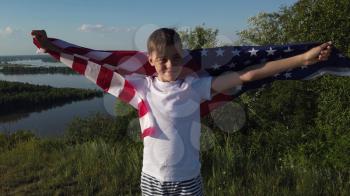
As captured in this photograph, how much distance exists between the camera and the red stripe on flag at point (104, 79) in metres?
3.40

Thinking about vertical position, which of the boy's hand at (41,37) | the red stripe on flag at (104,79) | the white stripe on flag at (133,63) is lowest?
the red stripe on flag at (104,79)

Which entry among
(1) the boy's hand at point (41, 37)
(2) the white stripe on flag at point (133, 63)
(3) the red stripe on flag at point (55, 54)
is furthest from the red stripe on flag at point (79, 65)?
(2) the white stripe on flag at point (133, 63)

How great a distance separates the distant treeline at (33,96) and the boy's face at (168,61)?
67471 millimetres

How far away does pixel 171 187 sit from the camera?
109 inches

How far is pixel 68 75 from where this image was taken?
15262 centimetres

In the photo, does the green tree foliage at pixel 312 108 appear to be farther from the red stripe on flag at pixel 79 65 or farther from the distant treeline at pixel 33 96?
the distant treeline at pixel 33 96

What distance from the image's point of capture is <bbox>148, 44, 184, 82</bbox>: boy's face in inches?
107

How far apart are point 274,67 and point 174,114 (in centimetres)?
68

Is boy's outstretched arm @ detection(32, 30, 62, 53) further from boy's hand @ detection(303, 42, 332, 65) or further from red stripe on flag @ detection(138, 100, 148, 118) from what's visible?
boy's hand @ detection(303, 42, 332, 65)

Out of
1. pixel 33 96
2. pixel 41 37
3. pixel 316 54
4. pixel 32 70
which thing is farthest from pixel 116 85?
pixel 32 70

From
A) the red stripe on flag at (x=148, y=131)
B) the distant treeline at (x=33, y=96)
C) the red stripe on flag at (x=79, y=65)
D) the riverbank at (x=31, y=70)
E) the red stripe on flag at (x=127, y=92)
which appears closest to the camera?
the red stripe on flag at (x=148, y=131)

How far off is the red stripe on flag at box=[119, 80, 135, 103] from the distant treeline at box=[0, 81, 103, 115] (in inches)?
2636

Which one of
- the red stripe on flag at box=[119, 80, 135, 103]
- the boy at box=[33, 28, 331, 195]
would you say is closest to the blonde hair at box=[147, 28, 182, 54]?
the boy at box=[33, 28, 331, 195]

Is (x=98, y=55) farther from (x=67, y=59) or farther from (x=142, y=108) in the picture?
(x=142, y=108)
